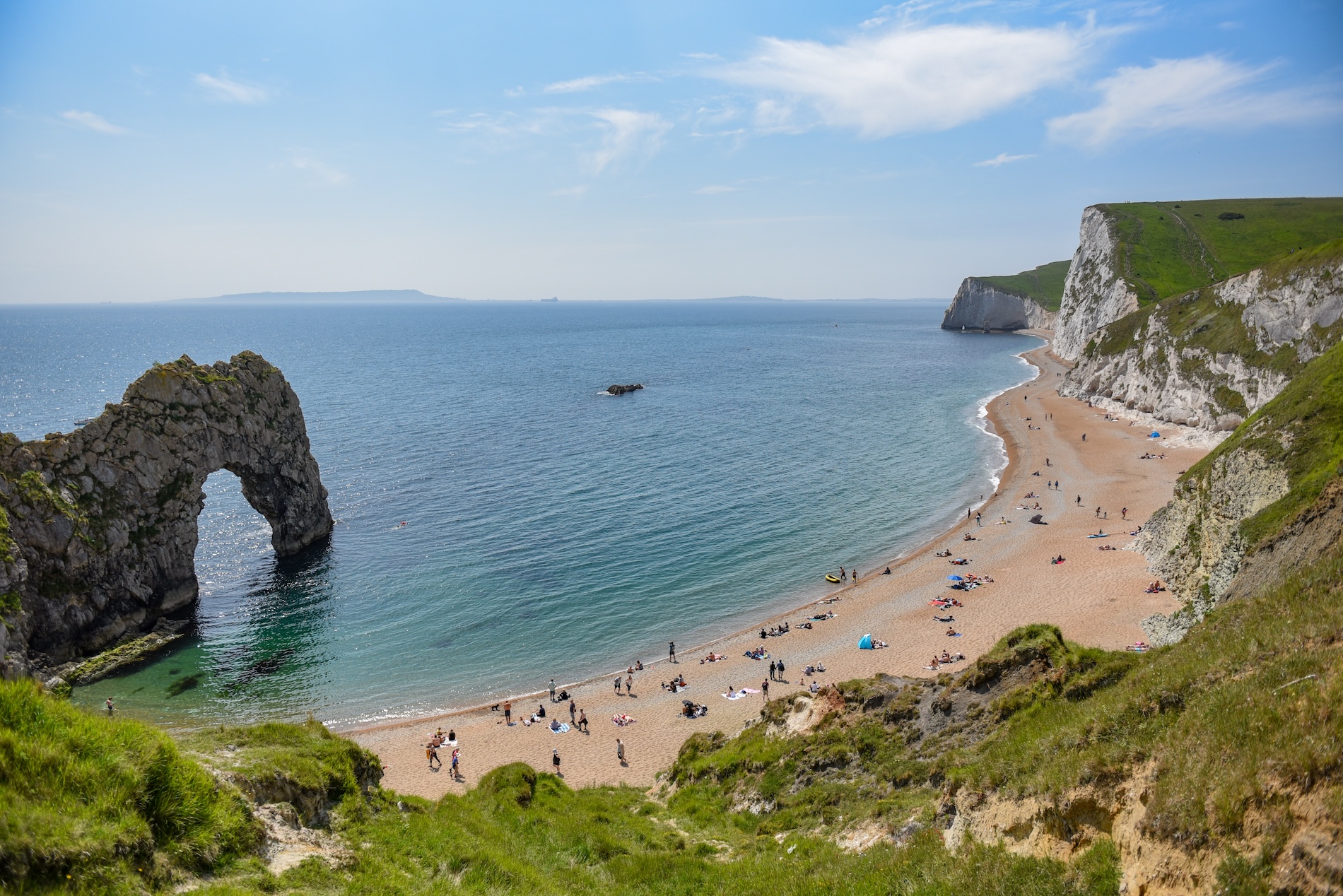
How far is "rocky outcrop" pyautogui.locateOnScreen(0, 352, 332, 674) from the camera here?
115 ft

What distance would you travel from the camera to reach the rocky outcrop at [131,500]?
3516 cm

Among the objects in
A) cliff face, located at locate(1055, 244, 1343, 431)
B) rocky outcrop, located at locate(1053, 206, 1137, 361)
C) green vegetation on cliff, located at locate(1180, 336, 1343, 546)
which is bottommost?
green vegetation on cliff, located at locate(1180, 336, 1343, 546)

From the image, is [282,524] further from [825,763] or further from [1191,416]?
[1191,416]

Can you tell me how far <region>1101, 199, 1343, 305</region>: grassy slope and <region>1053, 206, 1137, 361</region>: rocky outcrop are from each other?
5.87 feet

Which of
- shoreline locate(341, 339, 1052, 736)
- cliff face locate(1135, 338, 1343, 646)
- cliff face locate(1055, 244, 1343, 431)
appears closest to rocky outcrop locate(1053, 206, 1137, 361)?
cliff face locate(1055, 244, 1343, 431)

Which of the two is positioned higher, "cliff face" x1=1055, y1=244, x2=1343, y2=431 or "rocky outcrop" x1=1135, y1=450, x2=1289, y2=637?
"cliff face" x1=1055, y1=244, x2=1343, y2=431

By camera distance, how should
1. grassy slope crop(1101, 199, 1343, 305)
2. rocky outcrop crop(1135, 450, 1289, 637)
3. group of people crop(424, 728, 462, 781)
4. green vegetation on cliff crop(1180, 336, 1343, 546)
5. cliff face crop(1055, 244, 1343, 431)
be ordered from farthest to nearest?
grassy slope crop(1101, 199, 1343, 305)
cliff face crop(1055, 244, 1343, 431)
rocky outcrop crop(1135, 450, 1289, 637)
green vegetation on cliff crop(1180, 336, 1343, 546)
group of people crop(424, 728, 462, 781)

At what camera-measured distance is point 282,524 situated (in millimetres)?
52219

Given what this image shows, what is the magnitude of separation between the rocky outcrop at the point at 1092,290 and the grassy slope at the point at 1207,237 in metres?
1.79

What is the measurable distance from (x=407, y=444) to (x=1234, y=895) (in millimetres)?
84783

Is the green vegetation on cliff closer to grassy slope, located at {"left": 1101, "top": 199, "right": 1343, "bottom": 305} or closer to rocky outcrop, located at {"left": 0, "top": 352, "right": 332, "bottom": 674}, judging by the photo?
rocky outcrop, located at {"left": 0, "top": 352, "right": 332, "bottom": 674}

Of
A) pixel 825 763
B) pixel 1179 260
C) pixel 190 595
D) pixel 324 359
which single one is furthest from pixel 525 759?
pixel 324 359

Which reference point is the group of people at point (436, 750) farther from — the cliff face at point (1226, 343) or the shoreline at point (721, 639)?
the cliff face at point (1226, 343)

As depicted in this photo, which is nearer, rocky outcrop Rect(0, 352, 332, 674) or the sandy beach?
the sandy beach
